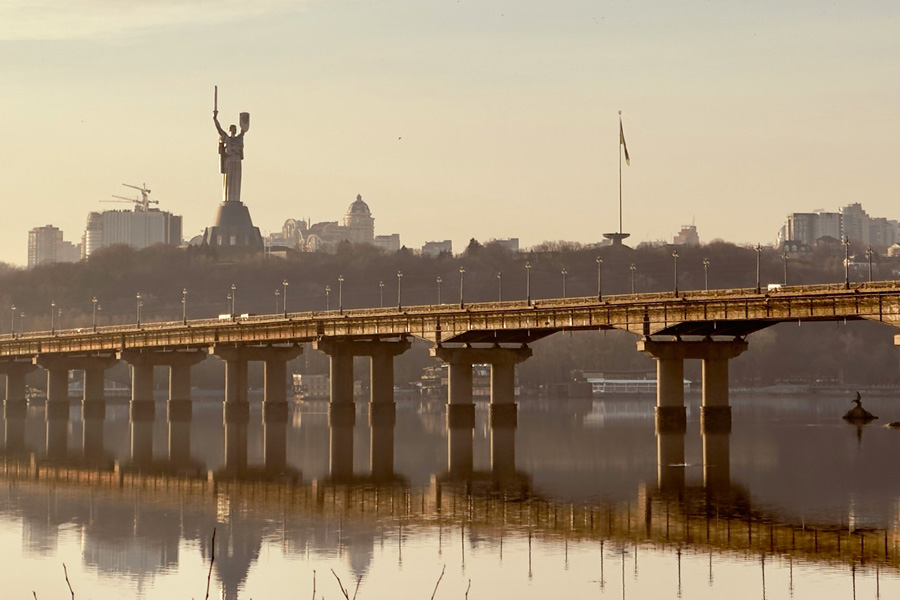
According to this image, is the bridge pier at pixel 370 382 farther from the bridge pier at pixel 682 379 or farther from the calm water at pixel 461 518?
the bridge pier at pixel 682 379

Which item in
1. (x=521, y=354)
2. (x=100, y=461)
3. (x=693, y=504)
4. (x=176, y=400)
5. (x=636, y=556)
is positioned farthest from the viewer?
(x=176, y=400)

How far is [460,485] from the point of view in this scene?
87562mm

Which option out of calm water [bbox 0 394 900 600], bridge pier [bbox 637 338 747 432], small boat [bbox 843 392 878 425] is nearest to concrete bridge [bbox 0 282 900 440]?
bridge pier [bbox 637 338 747 432]

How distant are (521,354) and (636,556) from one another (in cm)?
8451

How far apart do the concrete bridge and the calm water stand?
8264mm

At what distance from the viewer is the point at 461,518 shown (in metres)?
71.3

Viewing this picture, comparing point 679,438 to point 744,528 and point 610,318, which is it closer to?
point 610,318

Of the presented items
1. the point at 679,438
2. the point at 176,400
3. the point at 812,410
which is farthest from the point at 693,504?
the point at 812,410

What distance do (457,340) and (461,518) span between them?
71709mm

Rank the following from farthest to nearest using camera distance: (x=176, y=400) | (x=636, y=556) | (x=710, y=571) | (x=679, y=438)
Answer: (x=176, y=400)
(x=679, y=438)
(x=636, y=556)
(x=710, y=571)

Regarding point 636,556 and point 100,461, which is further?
point 100,461

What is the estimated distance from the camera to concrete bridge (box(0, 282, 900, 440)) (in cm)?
11856

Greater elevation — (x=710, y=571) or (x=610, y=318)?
(x=610, y=318)

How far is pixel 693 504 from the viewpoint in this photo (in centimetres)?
7594
